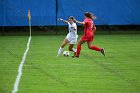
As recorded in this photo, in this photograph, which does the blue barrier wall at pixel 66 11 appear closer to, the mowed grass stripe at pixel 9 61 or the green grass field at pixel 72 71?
the mowed grass stripe at pixel 9 61

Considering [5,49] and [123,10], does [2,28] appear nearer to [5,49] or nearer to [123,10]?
[123,10]

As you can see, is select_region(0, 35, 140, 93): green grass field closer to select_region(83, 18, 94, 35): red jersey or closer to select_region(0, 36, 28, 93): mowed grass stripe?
select_region(0, 36, 28, 93): mowed grass stripe

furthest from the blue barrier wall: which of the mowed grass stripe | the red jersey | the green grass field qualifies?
the red jersey

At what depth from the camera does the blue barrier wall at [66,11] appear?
34312mm

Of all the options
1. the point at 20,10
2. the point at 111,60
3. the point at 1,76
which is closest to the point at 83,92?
the point at 1,76

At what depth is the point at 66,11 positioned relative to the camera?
34.7m

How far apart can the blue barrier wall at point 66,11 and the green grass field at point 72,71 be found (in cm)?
890

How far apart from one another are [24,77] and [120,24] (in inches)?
824

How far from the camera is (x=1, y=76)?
Answer: 15.2 meters

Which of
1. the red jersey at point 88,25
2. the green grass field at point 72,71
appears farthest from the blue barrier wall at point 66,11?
the red jersey at point 88,25

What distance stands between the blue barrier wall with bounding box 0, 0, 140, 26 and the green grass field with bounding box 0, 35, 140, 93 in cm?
890

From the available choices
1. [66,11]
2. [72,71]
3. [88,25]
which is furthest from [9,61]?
[66,11]

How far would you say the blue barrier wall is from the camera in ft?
113

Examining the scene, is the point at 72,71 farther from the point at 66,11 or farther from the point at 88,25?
the point at 66,11
